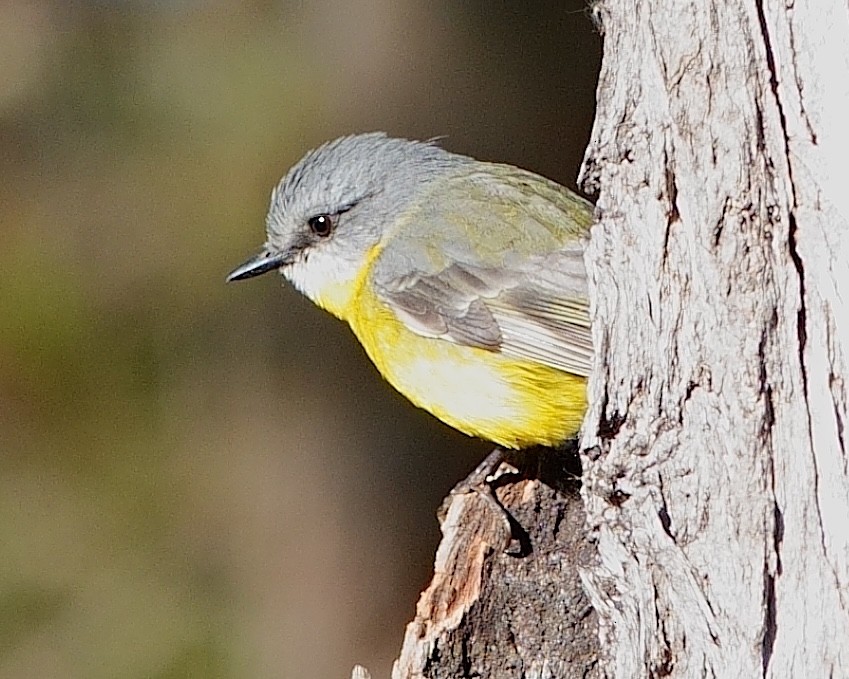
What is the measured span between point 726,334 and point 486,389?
46.0 inches

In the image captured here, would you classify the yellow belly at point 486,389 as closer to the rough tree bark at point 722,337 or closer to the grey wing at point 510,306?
the grey wing at point 510,306

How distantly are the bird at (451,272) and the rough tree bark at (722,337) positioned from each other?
89 centimetres

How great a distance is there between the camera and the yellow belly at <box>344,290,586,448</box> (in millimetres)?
3211

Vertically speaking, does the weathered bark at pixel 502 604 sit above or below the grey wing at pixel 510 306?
below

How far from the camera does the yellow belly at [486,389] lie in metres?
3.21

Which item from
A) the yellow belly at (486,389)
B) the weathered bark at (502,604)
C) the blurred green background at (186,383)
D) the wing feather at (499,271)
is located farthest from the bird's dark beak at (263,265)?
the blurred green background at (186,383)

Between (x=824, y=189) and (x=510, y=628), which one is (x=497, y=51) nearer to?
(x=510, y=628)

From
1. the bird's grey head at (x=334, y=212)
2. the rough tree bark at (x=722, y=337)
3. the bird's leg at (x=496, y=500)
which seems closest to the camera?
the rough tree bark at (x=722, y=337)

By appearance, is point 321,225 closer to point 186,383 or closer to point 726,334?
point 726,334

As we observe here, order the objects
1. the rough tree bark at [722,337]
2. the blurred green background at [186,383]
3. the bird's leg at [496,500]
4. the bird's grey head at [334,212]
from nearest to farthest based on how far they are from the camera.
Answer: the rough tree bark at [722,337] < the bird's leg at [496,500] < the bird's grey head at [334,212] < the blurred green background at [186,383]

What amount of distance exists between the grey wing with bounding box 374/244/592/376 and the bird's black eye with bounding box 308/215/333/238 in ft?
0.90

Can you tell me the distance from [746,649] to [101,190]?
14.5 feet

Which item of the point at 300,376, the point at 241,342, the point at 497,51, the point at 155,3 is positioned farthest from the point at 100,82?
the point at 497,51

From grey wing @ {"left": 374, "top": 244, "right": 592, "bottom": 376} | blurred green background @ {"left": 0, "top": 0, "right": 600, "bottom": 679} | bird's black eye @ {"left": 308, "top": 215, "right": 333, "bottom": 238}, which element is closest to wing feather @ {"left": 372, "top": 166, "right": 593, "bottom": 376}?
grey wing @ {"left": 374, "top": 244, "right": 592, "bottom": 376}
